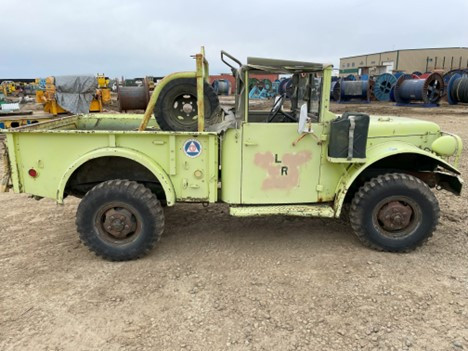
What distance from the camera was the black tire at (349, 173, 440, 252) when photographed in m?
4.35

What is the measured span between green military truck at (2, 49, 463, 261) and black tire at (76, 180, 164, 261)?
1cm

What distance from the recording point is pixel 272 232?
510cm

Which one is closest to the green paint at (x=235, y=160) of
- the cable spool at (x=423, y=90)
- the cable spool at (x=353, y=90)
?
the cable spool at (x=423, y=90)

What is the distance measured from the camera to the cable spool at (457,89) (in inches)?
859

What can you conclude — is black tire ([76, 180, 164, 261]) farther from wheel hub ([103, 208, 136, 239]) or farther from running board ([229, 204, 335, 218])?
running board ([229, 204, 335, 218])

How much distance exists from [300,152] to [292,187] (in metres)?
0.39

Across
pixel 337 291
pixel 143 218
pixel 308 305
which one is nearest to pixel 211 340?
pixel 308 305

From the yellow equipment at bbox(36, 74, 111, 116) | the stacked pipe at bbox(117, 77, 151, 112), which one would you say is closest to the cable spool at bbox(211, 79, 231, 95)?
the yellow equipment at bbox(36, 74, 111, 116)

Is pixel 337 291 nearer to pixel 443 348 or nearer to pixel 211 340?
pixel 443 348

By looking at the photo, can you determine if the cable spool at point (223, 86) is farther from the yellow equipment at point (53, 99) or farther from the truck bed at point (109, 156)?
the truck bed at point (109, 156)

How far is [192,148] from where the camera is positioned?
4.25 m

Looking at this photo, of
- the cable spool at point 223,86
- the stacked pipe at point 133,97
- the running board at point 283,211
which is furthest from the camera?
the cable spool at point 223,86

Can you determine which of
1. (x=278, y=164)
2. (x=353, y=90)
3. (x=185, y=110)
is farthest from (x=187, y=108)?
(x=353, y=90)

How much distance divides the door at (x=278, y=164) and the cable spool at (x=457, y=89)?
21124 mm
